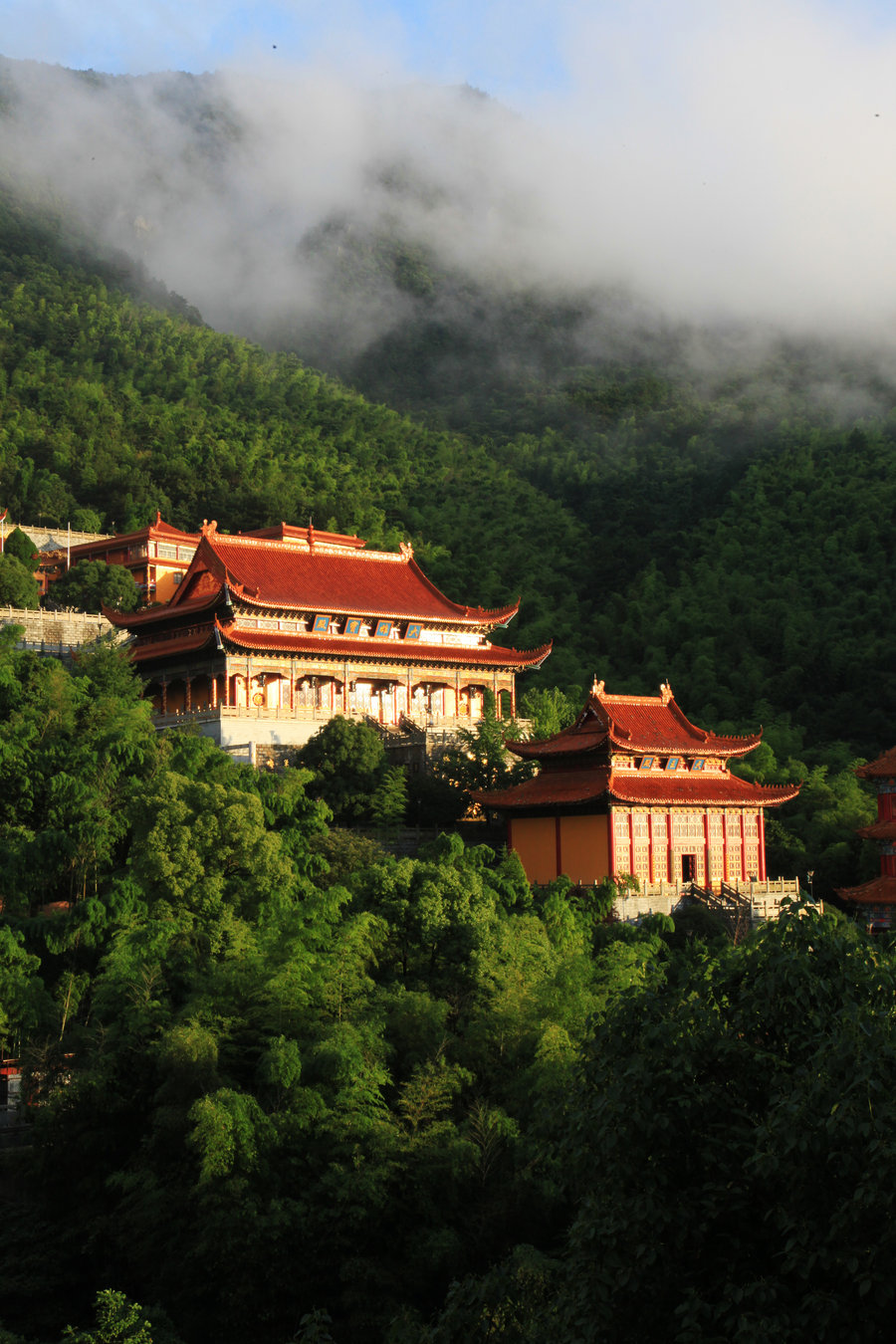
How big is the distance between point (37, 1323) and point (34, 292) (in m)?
84.7

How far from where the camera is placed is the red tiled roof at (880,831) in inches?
1308

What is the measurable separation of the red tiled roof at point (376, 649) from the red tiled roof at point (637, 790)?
7.08 metres

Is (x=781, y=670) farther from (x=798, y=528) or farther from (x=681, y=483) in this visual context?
(x=681, y=483)

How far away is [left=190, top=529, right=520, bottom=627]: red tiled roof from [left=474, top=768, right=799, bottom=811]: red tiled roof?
820cm

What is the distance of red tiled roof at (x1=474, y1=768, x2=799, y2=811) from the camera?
102ft

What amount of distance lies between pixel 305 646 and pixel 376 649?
87.2 inches

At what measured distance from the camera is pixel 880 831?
33344mm

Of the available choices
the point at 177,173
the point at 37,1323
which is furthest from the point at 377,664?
the point at 177,173

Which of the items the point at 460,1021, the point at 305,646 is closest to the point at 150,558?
the point at 305,646

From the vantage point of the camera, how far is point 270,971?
845 inches

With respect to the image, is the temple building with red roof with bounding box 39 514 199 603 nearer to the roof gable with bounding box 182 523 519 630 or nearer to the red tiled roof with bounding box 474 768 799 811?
the roof gable with bounding box 182 523 519 630

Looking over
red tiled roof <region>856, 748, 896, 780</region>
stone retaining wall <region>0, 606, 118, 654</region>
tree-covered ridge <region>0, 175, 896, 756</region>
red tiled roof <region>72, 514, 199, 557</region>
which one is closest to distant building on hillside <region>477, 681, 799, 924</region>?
red tiled roof <region>856, 748, 896, 780</region>

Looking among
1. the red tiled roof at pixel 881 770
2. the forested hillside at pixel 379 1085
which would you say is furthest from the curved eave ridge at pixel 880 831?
the forested hillside at pixel 379 1085

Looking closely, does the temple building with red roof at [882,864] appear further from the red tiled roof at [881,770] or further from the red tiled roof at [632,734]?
the red tiled roof at [632,734]
